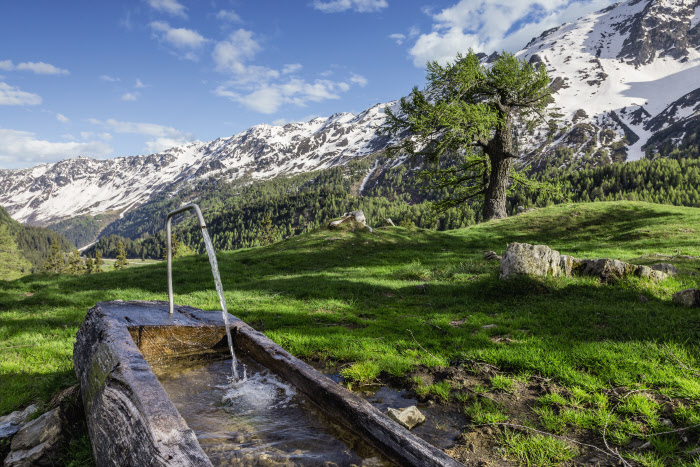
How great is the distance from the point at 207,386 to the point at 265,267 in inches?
Result: 551

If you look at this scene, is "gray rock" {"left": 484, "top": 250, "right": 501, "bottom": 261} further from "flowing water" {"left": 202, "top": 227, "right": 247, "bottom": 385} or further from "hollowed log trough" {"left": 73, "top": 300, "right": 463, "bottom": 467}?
"flowing water" {"left": 202, "top": 227, "right": 247, "bottom": 385}

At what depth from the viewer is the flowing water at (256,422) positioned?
3.48m

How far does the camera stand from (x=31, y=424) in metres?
4.31

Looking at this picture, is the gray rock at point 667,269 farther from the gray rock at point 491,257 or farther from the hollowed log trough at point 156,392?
the hollowed log trough at point 156,392

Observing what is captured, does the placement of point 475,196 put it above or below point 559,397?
above

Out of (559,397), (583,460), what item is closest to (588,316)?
(559,397)

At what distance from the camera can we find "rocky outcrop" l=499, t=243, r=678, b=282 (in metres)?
9.53

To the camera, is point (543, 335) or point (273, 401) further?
point (543, 335)

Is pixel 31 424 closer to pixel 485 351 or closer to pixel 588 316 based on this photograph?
pixel 485 351

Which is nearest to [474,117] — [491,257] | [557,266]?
[491,257]

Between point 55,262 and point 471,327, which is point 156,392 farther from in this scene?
point 55,262

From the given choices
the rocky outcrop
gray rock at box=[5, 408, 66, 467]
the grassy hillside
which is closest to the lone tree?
the grassy hillside

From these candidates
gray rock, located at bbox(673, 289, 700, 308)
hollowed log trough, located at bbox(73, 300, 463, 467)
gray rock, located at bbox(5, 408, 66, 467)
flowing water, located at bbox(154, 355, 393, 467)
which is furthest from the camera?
gray rock, located at bbox(673, 289, 700, 308)

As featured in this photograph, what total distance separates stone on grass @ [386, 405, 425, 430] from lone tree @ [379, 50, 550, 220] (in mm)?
17843
